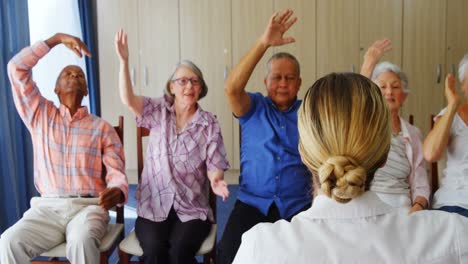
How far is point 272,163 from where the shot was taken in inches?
84.2

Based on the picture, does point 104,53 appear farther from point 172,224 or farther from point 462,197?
point 462,197

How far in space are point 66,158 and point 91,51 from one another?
2538mm

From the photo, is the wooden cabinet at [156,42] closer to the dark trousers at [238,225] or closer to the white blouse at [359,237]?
the dark trousers at [238,225]

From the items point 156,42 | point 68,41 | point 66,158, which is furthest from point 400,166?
point 156,42

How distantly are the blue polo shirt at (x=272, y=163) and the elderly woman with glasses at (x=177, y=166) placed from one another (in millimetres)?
153

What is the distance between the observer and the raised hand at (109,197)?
1990 millimetres

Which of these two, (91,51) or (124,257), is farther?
(91,51)

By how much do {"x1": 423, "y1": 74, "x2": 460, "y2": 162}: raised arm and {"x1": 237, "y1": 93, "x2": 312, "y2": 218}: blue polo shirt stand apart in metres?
0.60

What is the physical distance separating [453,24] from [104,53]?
3.57 meters

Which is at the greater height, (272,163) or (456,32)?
(456,32)

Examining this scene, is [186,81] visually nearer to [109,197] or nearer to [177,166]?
[177,166]

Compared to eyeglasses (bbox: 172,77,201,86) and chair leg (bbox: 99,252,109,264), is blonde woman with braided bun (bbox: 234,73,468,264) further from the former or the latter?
eyeglasses (bbox: 172,77,201,86)

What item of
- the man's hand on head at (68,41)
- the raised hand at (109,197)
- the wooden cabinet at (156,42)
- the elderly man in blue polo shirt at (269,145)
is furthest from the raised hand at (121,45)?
the wooden cabinet at (156,42)

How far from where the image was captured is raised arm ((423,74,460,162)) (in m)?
2.02
